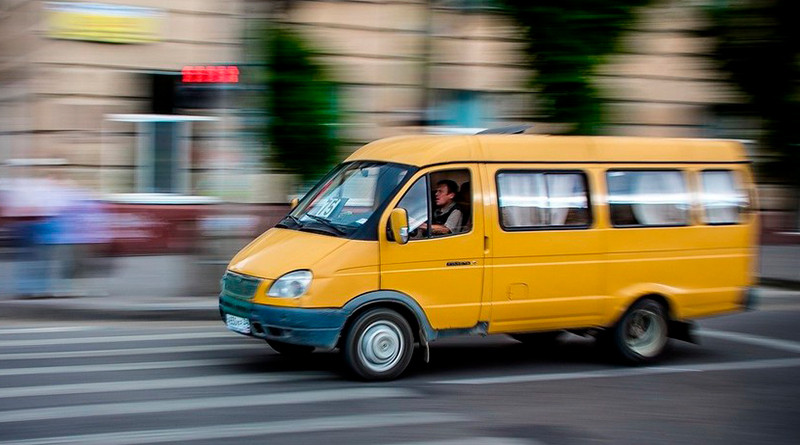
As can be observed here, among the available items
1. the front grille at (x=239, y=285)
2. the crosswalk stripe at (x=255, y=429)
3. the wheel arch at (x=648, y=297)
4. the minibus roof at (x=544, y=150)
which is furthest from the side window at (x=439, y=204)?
the crosswalk stripe at (x=255, y=429)

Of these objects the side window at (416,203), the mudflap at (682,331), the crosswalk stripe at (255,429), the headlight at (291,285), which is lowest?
the crosswalk stripe at (255,429)

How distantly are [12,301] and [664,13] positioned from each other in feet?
27.8

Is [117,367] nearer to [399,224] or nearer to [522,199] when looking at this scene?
[399,224]

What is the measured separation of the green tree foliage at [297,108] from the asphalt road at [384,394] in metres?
2.34

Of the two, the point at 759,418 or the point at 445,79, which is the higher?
the point at 445,79

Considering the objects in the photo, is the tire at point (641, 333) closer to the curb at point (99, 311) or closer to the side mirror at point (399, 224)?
the side mirror at point (399, 224)

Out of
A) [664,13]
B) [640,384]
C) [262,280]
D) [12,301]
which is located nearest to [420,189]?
[262,280]

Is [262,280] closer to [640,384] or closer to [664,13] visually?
[640,384]

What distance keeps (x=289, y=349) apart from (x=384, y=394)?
1.53m

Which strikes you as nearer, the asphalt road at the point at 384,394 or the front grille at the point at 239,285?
the asphalt road at the point at 384,394

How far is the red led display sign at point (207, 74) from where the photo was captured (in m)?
15.6

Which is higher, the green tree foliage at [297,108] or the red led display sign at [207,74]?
the red led display sign at [207,74]

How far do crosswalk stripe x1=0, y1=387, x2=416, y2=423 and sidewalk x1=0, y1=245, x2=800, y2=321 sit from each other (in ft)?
13.9

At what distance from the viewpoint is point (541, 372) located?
28.8 ft
